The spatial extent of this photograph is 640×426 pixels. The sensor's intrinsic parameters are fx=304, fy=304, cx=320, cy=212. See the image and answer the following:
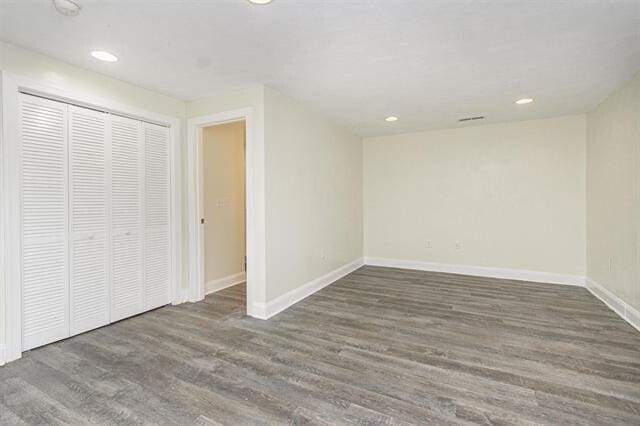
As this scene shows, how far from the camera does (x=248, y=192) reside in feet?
10.5

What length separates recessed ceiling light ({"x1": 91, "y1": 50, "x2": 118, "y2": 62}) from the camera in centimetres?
238

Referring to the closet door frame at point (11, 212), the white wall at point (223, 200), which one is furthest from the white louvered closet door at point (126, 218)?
the white wall at point (223, 200)

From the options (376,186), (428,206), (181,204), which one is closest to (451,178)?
(428,206)

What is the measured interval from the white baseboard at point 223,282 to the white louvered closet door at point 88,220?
1192 millimetres

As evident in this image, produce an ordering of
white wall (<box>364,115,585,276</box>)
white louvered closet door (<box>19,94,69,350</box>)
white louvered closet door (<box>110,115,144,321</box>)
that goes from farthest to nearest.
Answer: white wall (<box>364,115,585,276</box>)
white louvered closet door (<box>110,115,144,321</box>)
white louvered closet door (<box>19,94,69,350</box>)

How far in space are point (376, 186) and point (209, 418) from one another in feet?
15.1

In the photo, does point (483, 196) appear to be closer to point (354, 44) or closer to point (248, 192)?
point (354, 44)

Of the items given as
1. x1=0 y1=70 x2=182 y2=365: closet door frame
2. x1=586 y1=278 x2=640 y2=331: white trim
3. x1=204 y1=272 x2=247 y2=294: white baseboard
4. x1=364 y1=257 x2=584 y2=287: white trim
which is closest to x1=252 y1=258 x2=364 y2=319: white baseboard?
x1=364 y1=257 x2=584 y2=287: white trim

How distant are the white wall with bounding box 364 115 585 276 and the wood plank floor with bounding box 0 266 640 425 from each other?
1.34 m

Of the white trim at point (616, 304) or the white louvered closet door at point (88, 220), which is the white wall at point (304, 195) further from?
the white trim at point (616, 304)

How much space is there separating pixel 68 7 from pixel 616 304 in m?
5.35

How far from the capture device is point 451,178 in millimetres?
5039

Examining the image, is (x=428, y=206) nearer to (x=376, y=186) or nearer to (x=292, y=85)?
(x=376, y=186)

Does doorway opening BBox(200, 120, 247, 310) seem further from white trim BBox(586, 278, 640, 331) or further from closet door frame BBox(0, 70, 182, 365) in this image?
white trim BBox(586, 278, 640, 331)
